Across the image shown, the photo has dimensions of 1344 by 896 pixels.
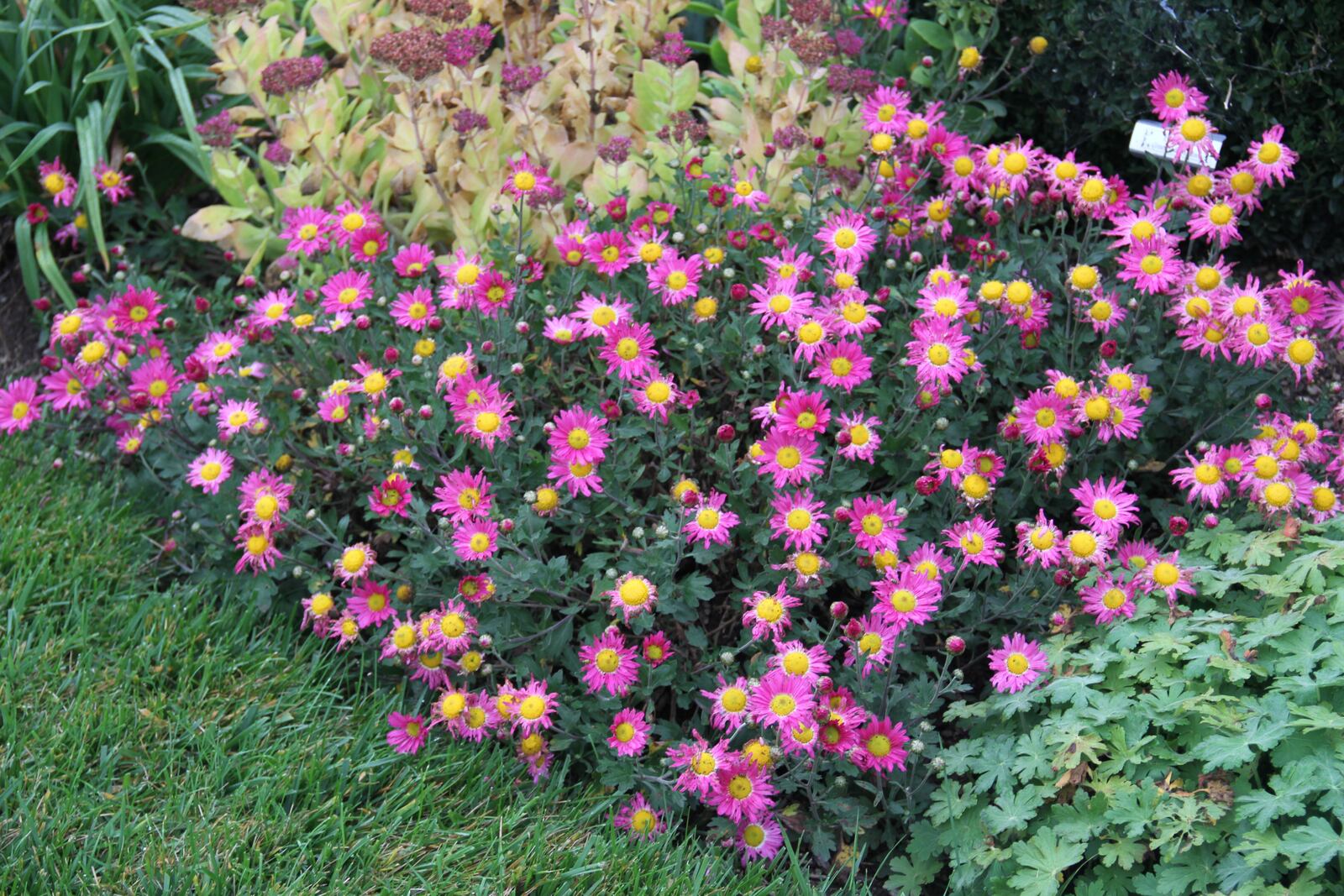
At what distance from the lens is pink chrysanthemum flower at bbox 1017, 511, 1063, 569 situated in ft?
7.57

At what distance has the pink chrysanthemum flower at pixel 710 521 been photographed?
2.34m

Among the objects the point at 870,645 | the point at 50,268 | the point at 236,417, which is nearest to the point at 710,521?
the point at 870,645

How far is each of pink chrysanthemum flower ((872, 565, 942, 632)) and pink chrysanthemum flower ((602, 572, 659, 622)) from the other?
43cm

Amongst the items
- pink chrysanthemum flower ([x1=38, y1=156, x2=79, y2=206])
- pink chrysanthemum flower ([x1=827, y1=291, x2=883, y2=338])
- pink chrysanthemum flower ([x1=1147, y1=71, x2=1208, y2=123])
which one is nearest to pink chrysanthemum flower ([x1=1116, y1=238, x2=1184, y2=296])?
pink chrysanthemum flower ([x1=1147, y1=71, x2=1208, y2=123])

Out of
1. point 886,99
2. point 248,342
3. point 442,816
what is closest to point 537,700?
point 442,816

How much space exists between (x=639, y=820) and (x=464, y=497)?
0.72 metres

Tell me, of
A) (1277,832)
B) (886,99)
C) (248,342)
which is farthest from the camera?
(886,99)

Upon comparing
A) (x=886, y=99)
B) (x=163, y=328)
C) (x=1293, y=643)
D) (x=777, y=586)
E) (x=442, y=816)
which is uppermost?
(x=886, y=99)

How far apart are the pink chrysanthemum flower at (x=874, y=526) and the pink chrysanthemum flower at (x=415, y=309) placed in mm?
1106

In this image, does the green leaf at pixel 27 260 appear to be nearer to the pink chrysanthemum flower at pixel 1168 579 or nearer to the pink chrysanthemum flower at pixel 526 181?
the pink chrysanthemum flower at pixel 526 181

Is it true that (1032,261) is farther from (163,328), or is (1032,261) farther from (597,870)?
(163,328)

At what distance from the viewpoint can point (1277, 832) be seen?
76.2 inches

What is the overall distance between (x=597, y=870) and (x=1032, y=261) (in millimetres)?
1732

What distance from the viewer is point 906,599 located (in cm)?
226
